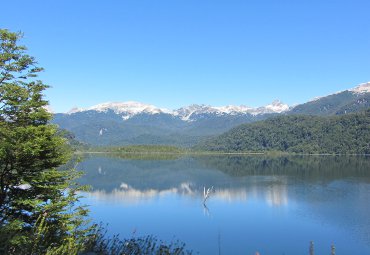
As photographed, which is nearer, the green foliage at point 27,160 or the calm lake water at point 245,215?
the green foliage at point 27,160

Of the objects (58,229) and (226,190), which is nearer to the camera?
(58,229)

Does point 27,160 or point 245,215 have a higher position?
point 27,160

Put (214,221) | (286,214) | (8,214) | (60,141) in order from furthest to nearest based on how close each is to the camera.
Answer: (286,214) < (214,221) < (60,141) < (8,214)

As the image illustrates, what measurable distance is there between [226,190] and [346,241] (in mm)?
40124

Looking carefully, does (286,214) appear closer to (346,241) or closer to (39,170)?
(346,241)

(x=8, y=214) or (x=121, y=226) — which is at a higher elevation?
(x=8, y=214)

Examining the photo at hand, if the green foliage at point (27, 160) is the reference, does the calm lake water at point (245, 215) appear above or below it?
below

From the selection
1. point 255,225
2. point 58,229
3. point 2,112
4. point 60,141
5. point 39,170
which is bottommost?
point 255,225

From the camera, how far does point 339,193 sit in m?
72.0

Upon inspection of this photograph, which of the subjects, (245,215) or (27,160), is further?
(245,215)

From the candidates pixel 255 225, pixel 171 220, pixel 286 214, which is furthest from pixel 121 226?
pixel 286 214

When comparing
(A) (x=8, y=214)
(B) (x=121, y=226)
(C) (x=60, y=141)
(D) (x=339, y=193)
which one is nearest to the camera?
(A) (x=8, y=214)

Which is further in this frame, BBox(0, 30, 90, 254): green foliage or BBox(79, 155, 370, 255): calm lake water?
BBox(79, 155, 370, 255): calm lake water

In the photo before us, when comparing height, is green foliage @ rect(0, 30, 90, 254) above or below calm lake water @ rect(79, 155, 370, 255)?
above
